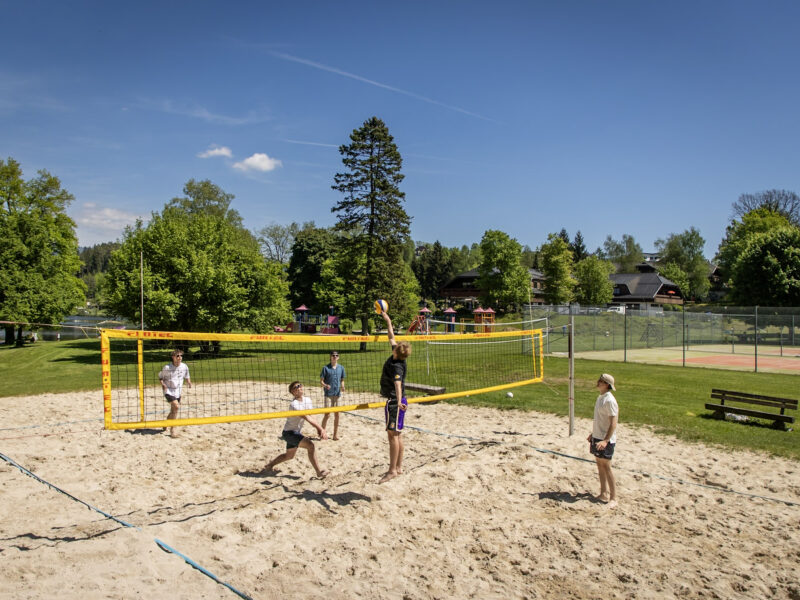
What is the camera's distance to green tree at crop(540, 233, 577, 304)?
59.1 metres

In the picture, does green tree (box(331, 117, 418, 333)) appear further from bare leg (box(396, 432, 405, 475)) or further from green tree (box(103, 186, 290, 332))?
bare leg (box(396, 432, 405, 475))

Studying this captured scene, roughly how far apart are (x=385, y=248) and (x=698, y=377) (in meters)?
19.7

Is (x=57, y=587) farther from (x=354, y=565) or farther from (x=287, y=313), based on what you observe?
(x=287, y=313)

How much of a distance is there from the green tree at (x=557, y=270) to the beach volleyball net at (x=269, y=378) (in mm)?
32254

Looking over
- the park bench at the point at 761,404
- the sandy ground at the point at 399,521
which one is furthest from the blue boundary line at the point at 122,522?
the park bench at the point at 761,404

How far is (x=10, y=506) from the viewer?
6199 millimetres

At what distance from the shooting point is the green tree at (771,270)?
39.3 metres

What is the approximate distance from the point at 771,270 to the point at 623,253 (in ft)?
285

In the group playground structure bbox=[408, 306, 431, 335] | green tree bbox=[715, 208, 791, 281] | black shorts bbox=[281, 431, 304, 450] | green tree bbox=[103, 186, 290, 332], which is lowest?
black shorts bbox=[281, 431, 304, 450]

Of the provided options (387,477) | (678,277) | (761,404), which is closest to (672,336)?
(761,404)

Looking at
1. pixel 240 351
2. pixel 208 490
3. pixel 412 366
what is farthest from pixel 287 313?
pixel 208 490

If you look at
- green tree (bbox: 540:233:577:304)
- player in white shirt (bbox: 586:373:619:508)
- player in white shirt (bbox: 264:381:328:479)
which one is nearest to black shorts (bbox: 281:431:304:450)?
player in white shirt (bbox: 264:381:328:479)

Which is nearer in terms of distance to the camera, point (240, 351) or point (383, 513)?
point (383, 513)

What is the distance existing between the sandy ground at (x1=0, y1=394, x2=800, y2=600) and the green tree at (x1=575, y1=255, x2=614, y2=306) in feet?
196
